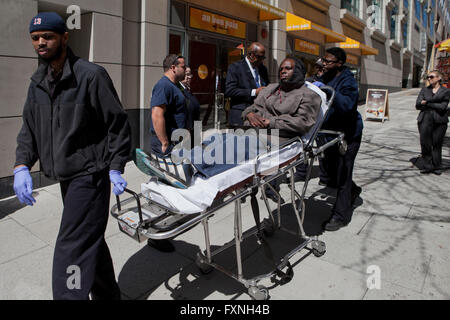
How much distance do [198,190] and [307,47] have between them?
48.0ft

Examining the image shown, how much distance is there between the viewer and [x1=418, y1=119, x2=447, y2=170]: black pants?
6.83 meters

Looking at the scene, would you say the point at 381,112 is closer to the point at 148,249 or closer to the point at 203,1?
the point at 203,1

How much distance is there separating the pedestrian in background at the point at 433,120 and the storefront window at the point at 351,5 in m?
14.6

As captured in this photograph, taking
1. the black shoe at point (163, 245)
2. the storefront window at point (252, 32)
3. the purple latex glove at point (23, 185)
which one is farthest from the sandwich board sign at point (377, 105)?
the purple latex glove at point (23, 185)

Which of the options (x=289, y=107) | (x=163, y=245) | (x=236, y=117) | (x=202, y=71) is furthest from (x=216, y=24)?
(x=163, y=245)

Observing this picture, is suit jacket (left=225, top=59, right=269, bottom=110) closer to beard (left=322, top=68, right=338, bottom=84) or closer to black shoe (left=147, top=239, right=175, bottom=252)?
beard (left=322, top=68, right=338, bottom=84)

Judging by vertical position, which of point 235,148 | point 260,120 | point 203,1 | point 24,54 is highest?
point 203,1

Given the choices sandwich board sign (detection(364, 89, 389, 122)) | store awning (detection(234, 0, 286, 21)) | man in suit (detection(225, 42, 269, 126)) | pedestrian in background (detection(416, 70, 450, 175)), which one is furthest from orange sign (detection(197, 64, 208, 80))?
sandwich board sign (detection(364, 89, 389, 122))

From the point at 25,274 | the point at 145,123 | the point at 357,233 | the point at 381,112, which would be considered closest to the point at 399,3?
the point at 381,112

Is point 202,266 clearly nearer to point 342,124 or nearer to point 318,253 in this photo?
point 318,253

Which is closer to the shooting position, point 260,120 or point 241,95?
point 260,120

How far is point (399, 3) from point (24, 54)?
34468 mm

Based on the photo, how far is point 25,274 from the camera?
3172 millimetres

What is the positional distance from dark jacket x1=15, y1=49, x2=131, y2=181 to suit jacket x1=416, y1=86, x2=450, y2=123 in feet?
21.4
